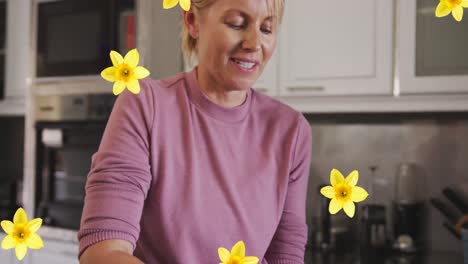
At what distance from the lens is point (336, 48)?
182 cm

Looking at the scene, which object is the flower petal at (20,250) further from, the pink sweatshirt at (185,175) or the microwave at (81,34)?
the microwave at (81,34)

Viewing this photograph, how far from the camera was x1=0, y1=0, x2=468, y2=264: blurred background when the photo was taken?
1.71 m

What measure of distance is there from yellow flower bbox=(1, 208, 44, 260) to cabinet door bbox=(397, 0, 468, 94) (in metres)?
1.54

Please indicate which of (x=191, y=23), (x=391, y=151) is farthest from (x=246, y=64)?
(x=391, y=151)

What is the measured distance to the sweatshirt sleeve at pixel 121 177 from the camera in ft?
1.77

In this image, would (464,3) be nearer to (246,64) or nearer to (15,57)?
(246,64)

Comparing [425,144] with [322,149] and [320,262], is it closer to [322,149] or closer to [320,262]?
[322,149]

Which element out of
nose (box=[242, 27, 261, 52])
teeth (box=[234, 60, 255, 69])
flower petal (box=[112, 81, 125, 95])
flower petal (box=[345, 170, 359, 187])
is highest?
nose (box=[242, 27, 261, 52])

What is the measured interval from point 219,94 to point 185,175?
13 centimetres

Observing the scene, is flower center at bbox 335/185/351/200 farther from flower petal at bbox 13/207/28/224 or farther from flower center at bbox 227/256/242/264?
flower petal at bbox 13/207/28/224

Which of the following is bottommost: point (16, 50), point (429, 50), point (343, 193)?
point (343, 193)

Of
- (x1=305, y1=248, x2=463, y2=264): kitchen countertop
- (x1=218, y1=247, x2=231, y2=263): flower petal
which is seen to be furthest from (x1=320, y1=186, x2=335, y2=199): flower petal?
(x1=305, y1=248, x2=463, y2=264): kitchen countertop

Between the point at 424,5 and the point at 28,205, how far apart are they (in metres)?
1.84

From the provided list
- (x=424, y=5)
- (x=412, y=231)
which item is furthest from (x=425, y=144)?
(x=424, y=5)
